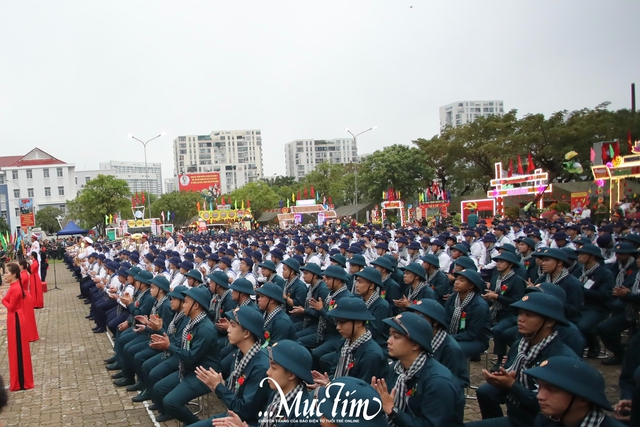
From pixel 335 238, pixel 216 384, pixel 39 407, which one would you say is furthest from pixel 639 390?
pixel 335 238

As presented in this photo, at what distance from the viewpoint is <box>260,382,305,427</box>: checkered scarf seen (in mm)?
3664

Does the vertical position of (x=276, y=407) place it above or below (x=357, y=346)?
below

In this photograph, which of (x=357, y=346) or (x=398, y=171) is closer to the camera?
(x=357, y=346)

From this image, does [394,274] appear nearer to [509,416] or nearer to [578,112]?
[509,416]

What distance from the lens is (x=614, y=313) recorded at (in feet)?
23.1

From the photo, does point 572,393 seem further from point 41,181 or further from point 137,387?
point 41,181

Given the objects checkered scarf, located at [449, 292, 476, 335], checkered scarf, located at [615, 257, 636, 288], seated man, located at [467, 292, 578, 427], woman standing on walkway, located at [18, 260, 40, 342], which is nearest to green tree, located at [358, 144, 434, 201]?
woman standing on walkway, located at [18, 260, 40, 342]

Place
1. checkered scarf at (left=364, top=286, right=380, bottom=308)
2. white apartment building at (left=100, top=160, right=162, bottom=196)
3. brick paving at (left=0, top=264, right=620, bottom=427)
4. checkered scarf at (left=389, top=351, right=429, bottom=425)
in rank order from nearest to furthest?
checkered scarf at (left=389, top=351, right=429, bottom=425)
checkered scarf at (left=364, top=286, right=380, bottom=308)
brick paving at (left=0, top=264, right=620, bottom=427)
white apartment building at (left=100, top=160, right=162, bottom=196)

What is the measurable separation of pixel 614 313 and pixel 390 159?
36.4 m

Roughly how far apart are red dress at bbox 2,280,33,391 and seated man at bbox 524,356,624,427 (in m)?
7.37

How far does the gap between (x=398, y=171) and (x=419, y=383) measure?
131ft

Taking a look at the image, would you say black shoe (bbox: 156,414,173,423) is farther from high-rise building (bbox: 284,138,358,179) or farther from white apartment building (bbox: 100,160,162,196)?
high-rise building (bbox: 284,138,358,179)

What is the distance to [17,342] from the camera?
766 cm

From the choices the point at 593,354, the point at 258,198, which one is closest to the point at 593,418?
the point at 593,354
